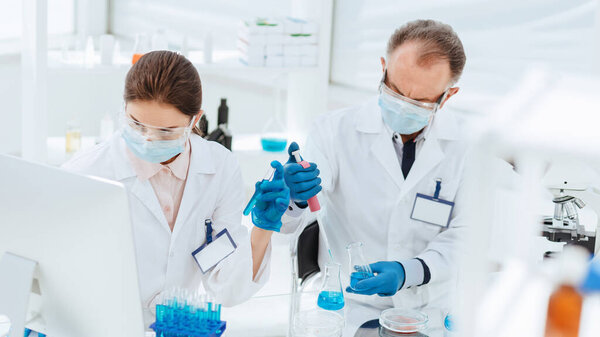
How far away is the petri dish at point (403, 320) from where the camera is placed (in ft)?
5.96

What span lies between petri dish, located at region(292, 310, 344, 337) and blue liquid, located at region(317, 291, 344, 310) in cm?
2

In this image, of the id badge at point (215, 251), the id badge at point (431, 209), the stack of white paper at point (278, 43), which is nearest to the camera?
the id badge at point (215, 251)

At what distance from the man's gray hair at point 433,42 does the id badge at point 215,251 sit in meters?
0.79

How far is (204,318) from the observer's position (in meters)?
1.58

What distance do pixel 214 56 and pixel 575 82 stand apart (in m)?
3.40

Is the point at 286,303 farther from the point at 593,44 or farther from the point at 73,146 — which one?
the point at 73,146

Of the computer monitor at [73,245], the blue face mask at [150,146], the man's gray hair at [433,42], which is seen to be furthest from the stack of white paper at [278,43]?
the computer monitor at [73,245]

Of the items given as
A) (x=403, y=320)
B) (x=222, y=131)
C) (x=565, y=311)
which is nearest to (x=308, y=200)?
(x=403, y=320)

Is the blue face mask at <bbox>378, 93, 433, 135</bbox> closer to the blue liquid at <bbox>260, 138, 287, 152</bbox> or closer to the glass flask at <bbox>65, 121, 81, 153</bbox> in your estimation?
the blue liquid at <bbox>260, 138, 287, 152</bbox>

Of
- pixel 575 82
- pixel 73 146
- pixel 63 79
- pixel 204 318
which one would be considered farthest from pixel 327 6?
pixel 575 82

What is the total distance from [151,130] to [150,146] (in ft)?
0.15

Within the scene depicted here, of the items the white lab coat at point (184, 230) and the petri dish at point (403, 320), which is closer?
the petri dish at point (403, 320)

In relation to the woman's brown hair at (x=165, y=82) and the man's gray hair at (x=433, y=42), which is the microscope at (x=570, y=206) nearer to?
the man's gray hair at (x=433, y=42)

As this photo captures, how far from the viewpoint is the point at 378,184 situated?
2373 mm
